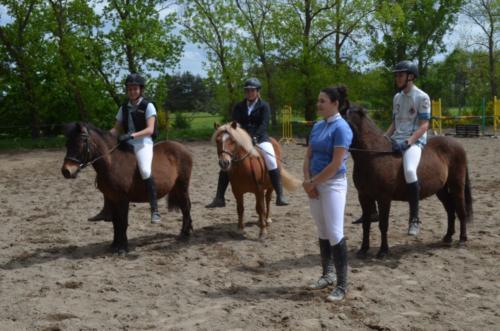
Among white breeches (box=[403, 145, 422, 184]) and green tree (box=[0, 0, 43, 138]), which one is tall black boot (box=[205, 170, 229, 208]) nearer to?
white breeches (box=[403, 145, 422, 184])

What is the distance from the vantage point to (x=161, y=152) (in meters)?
6.82

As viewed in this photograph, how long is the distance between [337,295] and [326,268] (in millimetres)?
389

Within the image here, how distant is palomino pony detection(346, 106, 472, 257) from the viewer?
568 cm

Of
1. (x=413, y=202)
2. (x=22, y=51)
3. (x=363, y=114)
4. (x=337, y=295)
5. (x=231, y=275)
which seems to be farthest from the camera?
(x=22, y=51)

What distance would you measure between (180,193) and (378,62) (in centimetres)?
2395

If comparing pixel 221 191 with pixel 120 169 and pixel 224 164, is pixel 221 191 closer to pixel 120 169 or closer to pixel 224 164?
pixel 224 164

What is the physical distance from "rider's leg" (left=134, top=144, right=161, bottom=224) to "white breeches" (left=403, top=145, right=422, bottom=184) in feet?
9.99

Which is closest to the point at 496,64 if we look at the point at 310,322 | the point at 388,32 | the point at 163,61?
the point at 388,32

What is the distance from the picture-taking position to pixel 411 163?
19.1ft

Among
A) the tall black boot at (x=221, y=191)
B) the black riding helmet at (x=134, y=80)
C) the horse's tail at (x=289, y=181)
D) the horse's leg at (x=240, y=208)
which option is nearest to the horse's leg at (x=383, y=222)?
the horse's tail at (x=289, y=181)

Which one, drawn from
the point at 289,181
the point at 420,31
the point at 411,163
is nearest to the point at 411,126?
the point at 411,163

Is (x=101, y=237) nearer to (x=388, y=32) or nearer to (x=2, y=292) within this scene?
(x=2, y=292)

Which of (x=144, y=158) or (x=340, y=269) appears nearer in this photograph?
(x=340, y=269)

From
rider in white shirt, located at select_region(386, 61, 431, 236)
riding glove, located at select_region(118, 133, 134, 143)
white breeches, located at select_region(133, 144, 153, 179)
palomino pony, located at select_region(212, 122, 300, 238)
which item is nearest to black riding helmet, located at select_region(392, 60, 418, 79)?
rider in white shirt, located at select_region(386, 61, 431, 236)
